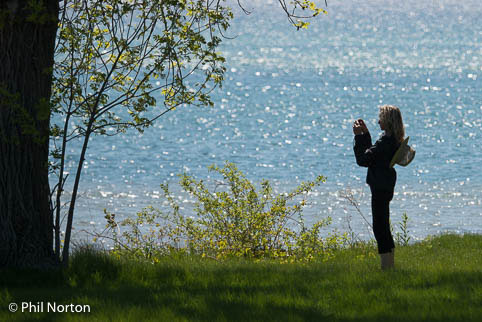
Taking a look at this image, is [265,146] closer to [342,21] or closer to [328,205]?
[328,205]

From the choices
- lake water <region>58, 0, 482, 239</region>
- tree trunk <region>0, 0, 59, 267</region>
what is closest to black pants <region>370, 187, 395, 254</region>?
lake water <region>58, 0, 482, 239</region>

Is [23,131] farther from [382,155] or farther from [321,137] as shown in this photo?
[321,137]

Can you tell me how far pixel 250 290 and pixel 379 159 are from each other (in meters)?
2.00

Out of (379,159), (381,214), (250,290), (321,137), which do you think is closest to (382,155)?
(379,159)

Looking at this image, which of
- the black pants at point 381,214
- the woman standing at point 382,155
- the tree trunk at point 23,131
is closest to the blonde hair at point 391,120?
the woman standing at point 382,155

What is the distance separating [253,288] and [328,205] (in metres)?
12.6

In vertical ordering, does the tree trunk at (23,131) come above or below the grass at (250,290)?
above

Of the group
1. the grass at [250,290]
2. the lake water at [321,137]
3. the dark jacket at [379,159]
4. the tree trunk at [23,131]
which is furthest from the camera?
the lake water at [321,137]

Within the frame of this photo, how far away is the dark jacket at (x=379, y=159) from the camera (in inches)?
374

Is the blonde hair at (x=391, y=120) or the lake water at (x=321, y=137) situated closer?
the blonde hair at (x=391, y=120)

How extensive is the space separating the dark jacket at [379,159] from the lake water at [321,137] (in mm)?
1925

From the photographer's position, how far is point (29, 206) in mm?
9930

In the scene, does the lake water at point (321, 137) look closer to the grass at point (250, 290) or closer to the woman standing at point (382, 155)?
the woman standing at point (382, 155)

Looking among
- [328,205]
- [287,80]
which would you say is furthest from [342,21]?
[328,205]
